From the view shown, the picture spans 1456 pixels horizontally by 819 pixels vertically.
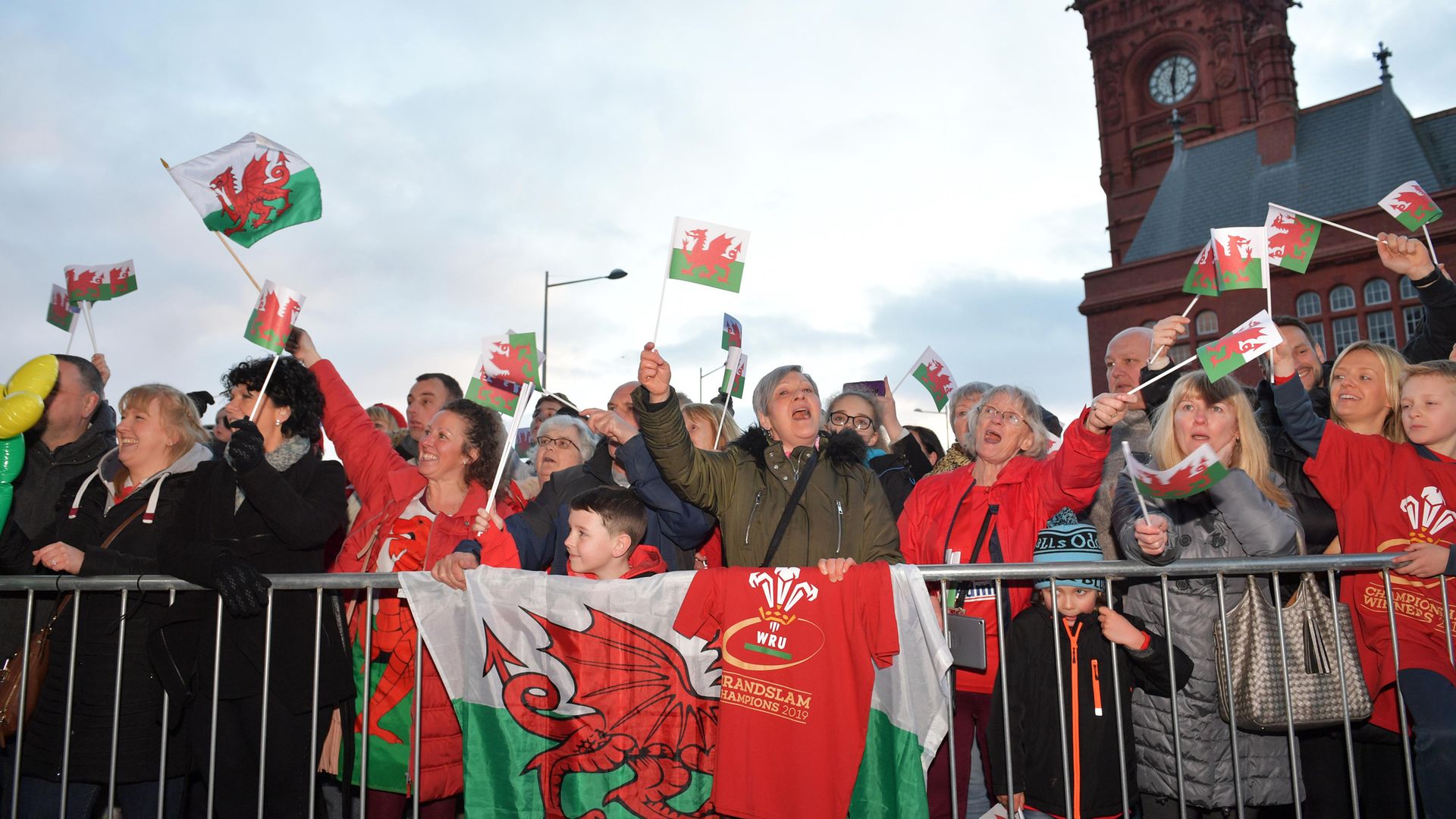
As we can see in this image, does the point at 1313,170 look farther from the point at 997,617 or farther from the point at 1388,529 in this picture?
the point at 997,617

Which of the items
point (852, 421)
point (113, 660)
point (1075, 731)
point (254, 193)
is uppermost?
point (254, 193)

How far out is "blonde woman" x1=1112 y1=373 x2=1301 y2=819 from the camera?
401 cm

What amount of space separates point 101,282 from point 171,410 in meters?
3.35

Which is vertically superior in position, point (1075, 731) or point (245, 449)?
point (245, 449)

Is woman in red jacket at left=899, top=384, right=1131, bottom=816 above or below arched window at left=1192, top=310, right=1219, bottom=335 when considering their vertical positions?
below

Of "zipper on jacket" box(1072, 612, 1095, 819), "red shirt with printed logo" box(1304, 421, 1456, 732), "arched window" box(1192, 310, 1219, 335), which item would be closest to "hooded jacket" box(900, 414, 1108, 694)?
"zipper on jacket" box(1072, 612, 1095, 819)

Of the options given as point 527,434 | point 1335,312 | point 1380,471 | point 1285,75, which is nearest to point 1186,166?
point 1285,75

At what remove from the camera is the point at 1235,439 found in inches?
179

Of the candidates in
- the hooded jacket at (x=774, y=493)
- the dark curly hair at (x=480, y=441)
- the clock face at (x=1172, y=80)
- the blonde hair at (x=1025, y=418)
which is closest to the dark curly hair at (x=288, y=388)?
the dark curly hair at (x=480, y=441)

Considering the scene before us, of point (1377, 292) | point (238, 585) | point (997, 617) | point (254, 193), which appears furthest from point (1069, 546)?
point (1377, 292)

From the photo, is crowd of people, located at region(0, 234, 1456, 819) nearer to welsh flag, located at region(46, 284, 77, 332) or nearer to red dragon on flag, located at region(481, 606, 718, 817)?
red dragon on flag, located at region(481, 606, 718, 817)

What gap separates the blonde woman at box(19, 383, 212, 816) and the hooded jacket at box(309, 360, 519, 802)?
74cm

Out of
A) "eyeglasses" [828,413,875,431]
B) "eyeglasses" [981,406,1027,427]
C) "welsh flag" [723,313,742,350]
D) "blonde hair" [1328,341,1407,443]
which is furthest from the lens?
"welsh flag" [723,313,742,350]

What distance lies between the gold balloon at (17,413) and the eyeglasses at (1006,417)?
455cm
